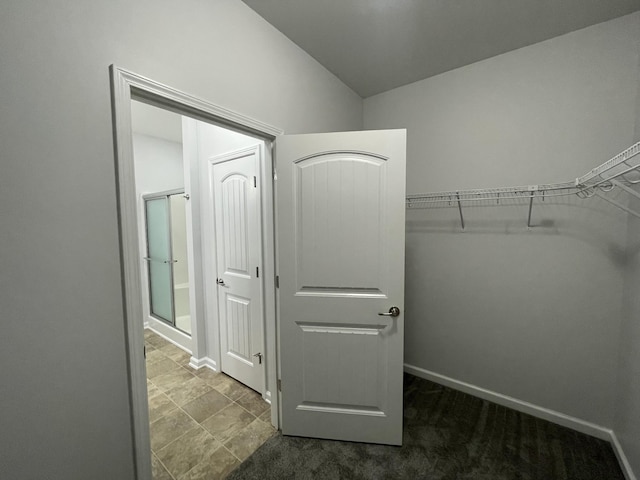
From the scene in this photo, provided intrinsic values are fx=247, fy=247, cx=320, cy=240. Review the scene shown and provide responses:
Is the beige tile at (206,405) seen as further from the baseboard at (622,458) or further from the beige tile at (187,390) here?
the baseboard at (622,458)

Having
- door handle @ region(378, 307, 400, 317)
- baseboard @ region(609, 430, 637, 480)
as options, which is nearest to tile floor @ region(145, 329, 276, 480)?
door handle @ region(378, 307, 400, 317)

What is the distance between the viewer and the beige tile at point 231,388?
207 centimetres

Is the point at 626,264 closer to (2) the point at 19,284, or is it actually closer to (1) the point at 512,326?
(1) the point at 512,326

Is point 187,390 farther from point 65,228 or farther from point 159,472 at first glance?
point 65,228

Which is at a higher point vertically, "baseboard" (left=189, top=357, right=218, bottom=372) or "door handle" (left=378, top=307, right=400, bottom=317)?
"door handle" (left=378, top=307, right=400, bottom=317)

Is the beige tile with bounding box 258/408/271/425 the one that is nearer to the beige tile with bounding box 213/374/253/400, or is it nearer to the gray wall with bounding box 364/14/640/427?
the beige tile with bounding box 213/374/253/400

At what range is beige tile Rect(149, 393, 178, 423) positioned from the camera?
1.84m

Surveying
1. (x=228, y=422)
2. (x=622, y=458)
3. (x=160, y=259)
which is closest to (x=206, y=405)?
(x=228, y=422)

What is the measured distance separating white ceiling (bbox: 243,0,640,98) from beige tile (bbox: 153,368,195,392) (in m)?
2.84

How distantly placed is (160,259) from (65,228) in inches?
104

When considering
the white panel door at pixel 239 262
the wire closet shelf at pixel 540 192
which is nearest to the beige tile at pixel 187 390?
the white panel door at pixel 239 262

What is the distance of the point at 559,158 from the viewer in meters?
1.61

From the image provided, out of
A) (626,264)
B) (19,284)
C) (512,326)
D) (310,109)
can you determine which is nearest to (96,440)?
(19,284)

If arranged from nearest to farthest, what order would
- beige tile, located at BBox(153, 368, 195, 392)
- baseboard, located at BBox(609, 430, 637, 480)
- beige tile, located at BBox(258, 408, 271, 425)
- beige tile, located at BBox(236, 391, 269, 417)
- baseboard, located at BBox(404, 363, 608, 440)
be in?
baseboard, located at BBox(609, 430, 637, 480)
baseboard, located at BBox(404, 363, 608, 440)
beige tile, located at BBox(258, 408, 271, 425)
beige tile, located at BBox(236, 391, 269, 417)
beige tile, located at BBox(153, 368, 195, 392)
